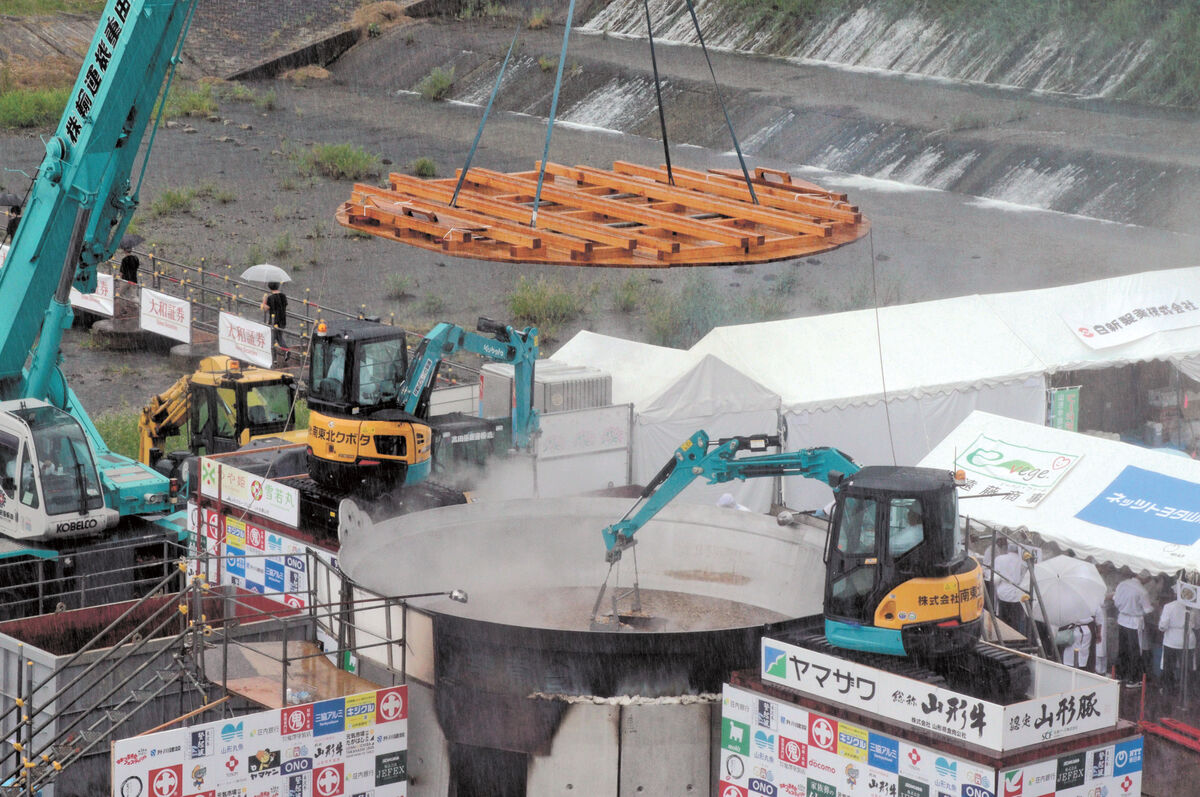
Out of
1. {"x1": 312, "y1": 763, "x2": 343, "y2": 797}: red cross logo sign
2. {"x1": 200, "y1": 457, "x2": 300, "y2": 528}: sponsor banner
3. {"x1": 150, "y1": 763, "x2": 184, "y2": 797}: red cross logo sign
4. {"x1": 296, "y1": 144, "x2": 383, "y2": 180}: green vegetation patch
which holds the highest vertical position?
{"x1": 296, "y1": 144, "x2": 383, "y2": 180}: green vegetation patch

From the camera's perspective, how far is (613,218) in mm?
15195

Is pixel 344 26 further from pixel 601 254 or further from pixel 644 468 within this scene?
pixel 601 254

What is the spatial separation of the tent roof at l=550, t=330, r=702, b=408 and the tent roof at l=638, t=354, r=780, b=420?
17 cm

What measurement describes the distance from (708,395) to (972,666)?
862 cm

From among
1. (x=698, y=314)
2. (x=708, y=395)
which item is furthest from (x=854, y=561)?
(x=698, y=314)

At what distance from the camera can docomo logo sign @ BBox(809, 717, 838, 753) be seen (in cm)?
1173

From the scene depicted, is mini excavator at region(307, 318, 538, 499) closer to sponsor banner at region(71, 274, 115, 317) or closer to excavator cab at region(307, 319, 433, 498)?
excavator cab at region(307, 319, 433, 498)

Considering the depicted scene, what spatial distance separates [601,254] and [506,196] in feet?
9.94

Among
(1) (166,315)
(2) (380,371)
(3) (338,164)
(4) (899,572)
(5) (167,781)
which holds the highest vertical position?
(3) (338,164)

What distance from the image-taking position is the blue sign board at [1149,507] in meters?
16.2

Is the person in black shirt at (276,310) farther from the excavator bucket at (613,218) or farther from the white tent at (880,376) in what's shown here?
the excavator bucket at (613,218)

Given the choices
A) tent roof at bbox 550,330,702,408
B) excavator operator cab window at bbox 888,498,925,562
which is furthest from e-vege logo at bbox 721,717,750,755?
tent roof at bbox 550,330,702,408

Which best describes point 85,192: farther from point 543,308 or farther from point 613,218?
point 543,308

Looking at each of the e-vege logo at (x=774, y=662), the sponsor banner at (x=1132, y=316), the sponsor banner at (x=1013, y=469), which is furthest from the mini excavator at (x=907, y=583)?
the sponsor banner at (x=1132, y=316)
